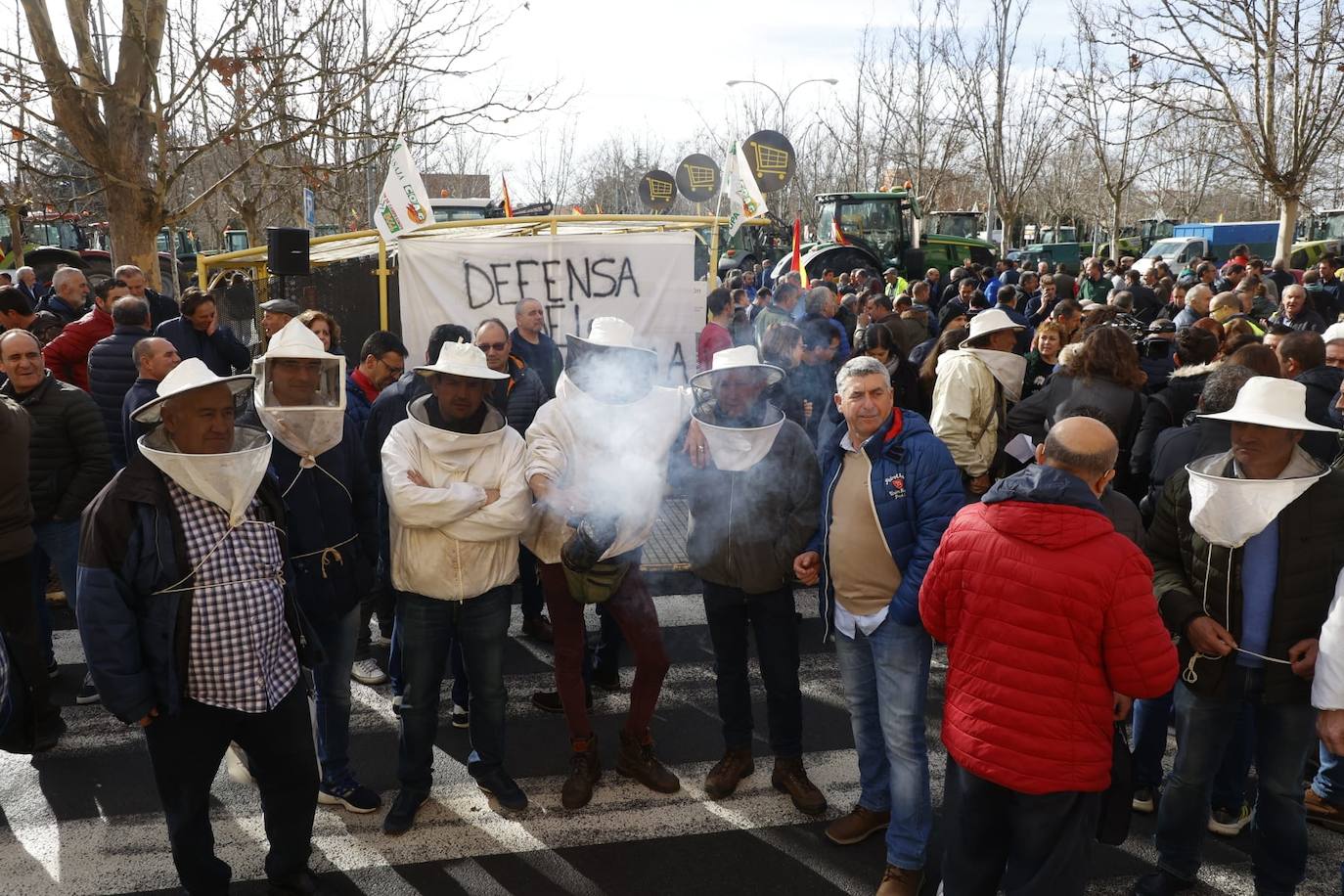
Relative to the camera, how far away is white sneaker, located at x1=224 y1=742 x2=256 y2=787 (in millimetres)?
4227

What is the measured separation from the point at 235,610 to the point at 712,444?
1823 mm

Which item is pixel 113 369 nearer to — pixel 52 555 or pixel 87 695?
pixel 52 555

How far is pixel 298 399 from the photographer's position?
12.3 ft

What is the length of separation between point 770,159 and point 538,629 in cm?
810

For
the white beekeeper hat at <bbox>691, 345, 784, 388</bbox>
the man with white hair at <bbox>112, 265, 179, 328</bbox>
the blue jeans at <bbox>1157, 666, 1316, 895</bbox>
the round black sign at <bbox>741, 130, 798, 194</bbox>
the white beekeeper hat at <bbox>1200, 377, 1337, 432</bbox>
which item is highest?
the round black sign at <bbox>741, 130, 798, 194</bbox>

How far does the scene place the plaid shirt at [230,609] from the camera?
3.06 m

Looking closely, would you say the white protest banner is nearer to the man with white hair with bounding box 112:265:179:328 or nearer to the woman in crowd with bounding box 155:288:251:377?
the woman in crowd with bounding box 155:288:251:377

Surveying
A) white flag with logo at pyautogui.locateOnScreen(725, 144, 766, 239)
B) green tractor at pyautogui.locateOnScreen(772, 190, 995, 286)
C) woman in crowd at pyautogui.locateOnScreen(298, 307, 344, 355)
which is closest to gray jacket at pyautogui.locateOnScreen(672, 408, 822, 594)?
woman in crowd at pyautogui.locateOnScreen(298, 307, 344, 355)

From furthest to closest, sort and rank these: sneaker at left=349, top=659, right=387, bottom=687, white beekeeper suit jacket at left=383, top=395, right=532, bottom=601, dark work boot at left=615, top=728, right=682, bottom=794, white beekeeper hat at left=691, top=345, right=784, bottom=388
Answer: sneaker at left=349, top=659, right=387, bottom=687, dark work boot at left=615, top=728, right=682, bottom=794, white beekeeper hat at left=691, top=345, right=784, bottom=388, white beekeeper suit jacket at left=383, top=395, right=532, bottom=601

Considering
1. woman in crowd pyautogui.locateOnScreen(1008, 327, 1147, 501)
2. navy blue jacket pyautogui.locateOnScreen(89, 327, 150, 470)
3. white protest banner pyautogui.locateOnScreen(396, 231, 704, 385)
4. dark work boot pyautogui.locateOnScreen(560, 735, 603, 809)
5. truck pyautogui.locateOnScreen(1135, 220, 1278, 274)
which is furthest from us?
truck pyautogui.locateOnScreen(1135, 220, 1278, 274)

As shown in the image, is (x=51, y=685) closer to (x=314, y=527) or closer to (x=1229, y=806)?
Result: (x=314, y=527)

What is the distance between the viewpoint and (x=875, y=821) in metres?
3.78

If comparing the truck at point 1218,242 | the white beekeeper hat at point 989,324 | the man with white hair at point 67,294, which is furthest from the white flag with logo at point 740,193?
the truck at point 1218,242

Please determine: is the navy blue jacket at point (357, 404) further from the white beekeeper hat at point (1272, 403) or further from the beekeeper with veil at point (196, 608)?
the white beekeeper hat at point (1272, 403)
